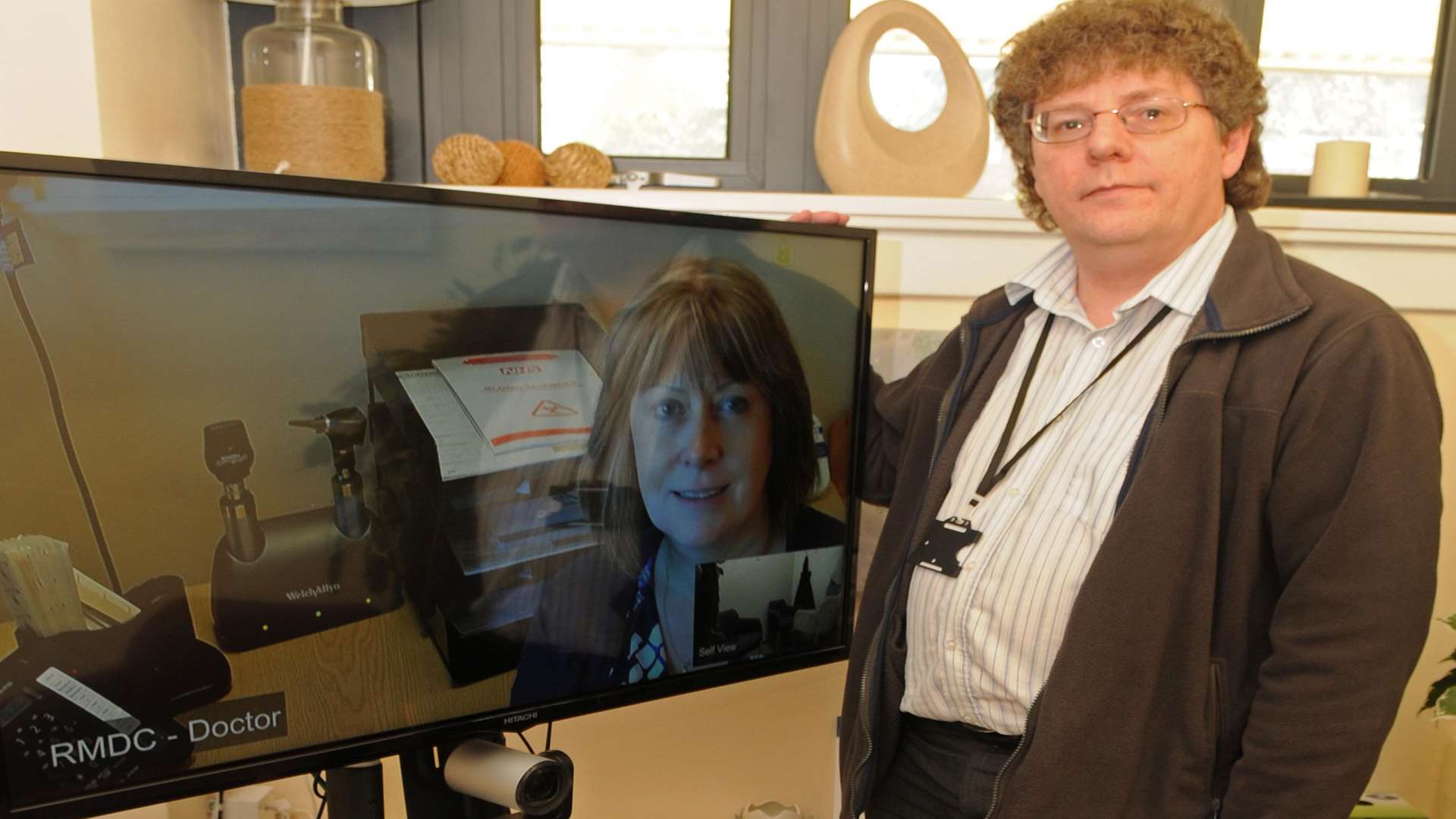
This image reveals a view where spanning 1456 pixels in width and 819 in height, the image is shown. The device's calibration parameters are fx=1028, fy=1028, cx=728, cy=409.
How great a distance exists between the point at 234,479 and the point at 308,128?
878 millimetres

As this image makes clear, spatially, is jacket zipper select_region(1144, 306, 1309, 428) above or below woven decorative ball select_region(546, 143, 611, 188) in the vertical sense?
below

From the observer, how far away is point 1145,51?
1.24m

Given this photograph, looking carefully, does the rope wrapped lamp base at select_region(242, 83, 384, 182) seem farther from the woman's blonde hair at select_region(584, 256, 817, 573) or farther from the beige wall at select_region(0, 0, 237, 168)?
the woman's blonde hair at select_region(584, 256, 817, 573)

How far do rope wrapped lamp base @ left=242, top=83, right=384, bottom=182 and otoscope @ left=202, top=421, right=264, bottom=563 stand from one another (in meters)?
0.83

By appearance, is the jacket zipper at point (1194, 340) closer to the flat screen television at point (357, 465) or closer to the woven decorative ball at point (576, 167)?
the flat screen television at point (357, 465)

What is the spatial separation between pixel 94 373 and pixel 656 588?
0.66 m

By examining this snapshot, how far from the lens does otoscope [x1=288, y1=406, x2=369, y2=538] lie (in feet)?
3.24

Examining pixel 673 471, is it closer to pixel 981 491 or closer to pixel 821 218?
pixel 981 491

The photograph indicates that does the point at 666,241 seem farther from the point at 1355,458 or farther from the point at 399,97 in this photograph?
the point at 399,97

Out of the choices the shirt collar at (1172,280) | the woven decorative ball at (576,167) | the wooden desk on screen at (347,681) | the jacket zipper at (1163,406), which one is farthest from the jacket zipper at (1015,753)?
the woven decorative ball at (576,167)

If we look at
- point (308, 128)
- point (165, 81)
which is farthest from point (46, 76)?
point (308, 128)

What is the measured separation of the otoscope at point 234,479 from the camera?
931 millimetres

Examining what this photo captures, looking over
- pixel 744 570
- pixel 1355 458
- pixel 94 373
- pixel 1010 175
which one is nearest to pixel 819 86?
pixel 1010 175

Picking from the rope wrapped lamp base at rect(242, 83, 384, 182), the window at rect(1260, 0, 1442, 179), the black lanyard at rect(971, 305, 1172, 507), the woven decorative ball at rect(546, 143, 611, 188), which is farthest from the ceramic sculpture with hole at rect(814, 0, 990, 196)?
the rope wrapped lamp base at rect(242, 83, 384, 182)
